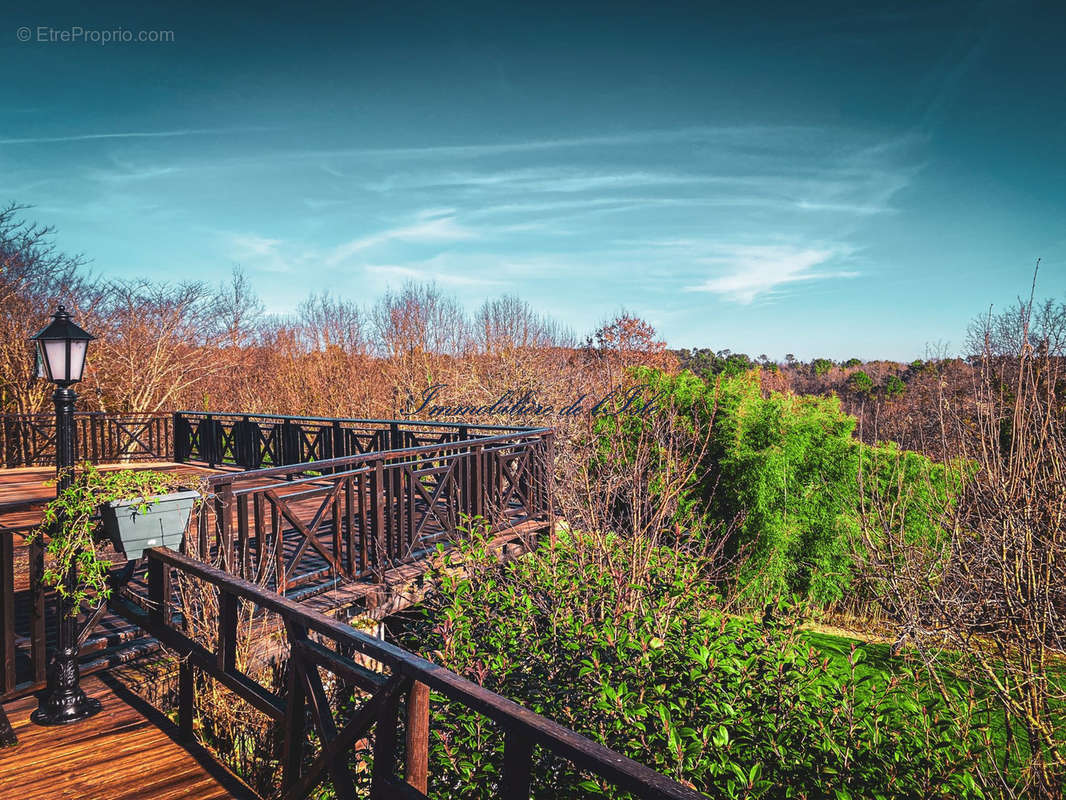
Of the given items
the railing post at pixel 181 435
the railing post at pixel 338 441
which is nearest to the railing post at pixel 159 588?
the railing post at pixel 338 441

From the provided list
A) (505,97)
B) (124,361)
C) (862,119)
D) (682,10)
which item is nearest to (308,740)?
(682,10)

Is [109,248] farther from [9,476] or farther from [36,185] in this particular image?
[9,476]

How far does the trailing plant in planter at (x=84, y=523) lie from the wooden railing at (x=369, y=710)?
0.32 meters

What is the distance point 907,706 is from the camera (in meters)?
3.40

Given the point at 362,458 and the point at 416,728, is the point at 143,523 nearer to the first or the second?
the point at 362,458

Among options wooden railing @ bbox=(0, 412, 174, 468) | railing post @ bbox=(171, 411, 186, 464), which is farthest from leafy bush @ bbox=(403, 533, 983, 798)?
wooden railing @ bbox=(0, 412, 174, 468)

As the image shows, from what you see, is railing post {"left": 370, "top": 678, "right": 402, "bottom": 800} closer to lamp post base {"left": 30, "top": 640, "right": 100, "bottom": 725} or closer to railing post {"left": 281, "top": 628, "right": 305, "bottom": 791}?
railing post {"left": 281, "top": 628, "right": 305, "bottom": 791}

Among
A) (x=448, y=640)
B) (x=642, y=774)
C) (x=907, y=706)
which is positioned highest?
(x=642, y=774)

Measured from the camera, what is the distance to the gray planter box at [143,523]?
3191 mm

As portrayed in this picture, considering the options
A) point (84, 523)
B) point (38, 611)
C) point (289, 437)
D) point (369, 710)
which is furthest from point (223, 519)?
point (289, 437)

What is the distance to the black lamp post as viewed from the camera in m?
3.04

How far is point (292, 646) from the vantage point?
7.22ft

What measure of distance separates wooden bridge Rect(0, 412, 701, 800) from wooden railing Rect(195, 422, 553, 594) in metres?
0.02

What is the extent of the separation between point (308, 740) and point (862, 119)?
15288mm
